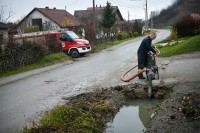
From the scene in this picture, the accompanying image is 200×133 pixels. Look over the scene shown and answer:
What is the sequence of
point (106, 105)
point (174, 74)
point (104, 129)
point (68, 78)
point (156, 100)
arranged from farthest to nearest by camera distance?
1. point (68, 78)
2. point (174, 74)
3. point (156, 100)
4. point (106, 105)
5. point (104, 129)

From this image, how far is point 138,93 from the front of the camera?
9.07 metres

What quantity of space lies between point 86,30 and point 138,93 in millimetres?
21171

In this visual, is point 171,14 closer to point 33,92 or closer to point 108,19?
point 108,19

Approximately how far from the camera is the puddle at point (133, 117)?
6.86 m

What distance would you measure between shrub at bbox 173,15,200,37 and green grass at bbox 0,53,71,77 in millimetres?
13809

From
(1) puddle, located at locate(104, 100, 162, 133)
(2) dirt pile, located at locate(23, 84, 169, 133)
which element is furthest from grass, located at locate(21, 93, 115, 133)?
(1) puddle, located at locate(104, 100, 162, 133)

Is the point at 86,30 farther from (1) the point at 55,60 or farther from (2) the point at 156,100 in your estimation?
(2) the point at 156,100

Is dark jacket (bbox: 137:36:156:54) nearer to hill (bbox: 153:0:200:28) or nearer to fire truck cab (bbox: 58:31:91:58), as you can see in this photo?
fire truck cab (bbox: 58:31:91:58)

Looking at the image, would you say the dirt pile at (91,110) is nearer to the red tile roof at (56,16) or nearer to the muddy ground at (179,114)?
the muddy ground at (179,114)

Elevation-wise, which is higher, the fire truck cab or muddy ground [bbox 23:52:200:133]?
the fire truck cab

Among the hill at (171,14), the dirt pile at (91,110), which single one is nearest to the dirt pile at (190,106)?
the dirt pile at (91,110)

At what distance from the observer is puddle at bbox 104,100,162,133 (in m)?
6.86

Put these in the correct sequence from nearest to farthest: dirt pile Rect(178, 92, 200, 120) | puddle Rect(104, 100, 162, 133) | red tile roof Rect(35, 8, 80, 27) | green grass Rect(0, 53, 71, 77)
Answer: dirt pile Rect(178, 92, 200, 120), puddle Rect(104, 100, 162, 133), green grass Rect(0, 53, 71, 77), red tile roof Rect(35, 8, 80, 27)

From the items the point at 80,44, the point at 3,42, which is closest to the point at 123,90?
the point at 3,42
